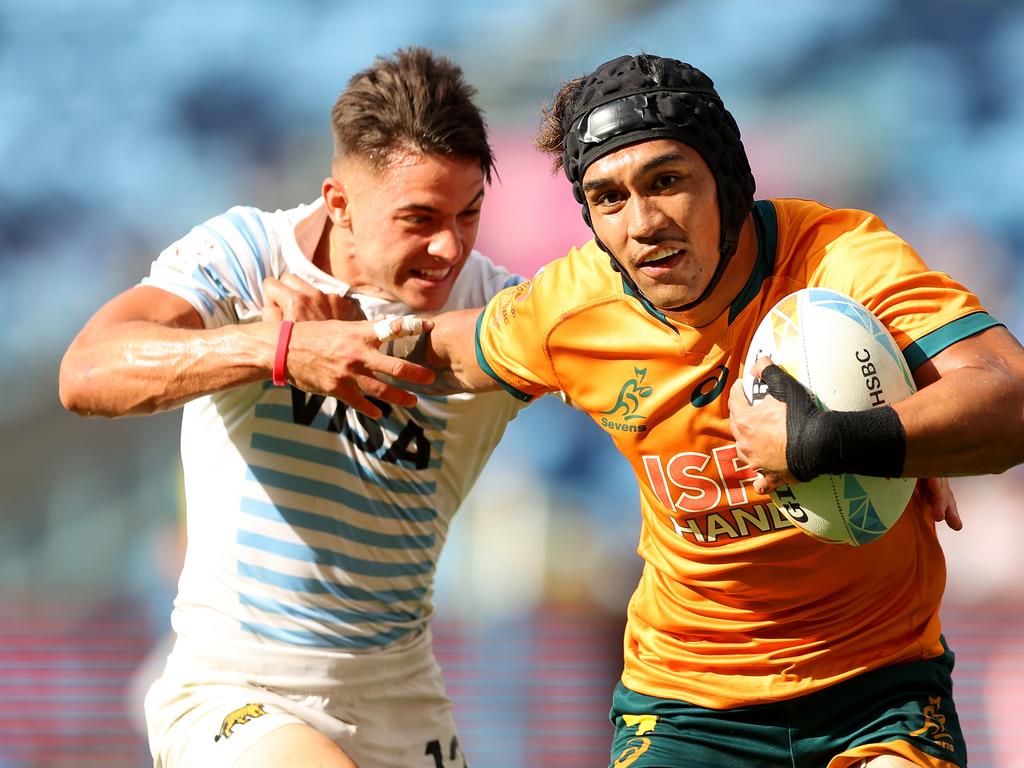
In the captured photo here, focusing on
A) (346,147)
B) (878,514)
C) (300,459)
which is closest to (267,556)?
(300,459)

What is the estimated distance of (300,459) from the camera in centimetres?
403

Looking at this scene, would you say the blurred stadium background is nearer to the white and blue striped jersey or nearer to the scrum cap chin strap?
the white and blue striped jersey

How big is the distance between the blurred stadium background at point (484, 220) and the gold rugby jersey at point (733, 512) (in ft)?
14.9

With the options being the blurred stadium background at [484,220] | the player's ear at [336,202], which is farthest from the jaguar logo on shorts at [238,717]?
the blurred stadium background at [484,220]

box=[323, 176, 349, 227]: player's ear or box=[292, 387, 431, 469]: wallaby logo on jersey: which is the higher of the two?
box=[323, 176, 349, 227]: player's ear

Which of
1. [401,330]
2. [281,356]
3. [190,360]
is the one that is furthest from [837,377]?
[190,360]

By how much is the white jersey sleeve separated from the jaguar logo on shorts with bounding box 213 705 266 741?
1186 mm

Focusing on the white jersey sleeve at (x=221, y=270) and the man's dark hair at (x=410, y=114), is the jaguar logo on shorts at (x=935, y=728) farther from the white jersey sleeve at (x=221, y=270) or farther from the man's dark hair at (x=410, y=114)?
the white jersey sleeve at (x=221, y=270)

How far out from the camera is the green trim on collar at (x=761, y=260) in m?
3.12

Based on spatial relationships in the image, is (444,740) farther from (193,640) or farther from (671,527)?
(671,527)

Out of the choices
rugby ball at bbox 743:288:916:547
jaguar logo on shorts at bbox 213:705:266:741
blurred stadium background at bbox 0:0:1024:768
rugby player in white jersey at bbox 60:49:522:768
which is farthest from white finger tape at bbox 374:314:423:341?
blurred stadium background at bbox 0:0:1024:768

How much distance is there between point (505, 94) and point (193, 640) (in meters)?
5.90

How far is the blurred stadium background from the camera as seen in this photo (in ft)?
25.6

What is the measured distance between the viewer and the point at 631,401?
127 inches
